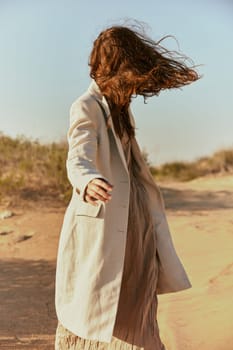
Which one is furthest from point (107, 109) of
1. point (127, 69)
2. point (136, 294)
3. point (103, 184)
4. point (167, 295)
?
point (167, 295)

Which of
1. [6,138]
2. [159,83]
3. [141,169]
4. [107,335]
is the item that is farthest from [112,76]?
[6,138]

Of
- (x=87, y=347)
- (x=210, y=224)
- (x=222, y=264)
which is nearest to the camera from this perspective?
(x=87, y=347)

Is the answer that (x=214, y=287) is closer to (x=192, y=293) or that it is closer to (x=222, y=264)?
(x=192, y=293)

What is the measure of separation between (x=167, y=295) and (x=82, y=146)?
2779 millimetres

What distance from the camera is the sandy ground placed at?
14.6 feet

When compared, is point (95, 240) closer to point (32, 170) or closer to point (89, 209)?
point (89, 209)

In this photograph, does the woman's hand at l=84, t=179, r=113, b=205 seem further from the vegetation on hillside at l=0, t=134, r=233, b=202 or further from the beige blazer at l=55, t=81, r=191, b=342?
the vegetation on hillside at l=0, t=134, r=233, b=202

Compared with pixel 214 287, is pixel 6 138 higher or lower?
higher

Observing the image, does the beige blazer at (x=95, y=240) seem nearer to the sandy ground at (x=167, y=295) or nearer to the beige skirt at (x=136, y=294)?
the beige skirt at (x=136, y=294)

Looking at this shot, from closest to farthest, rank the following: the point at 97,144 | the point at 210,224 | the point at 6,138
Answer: the point at 97,144
the point at 210,224
the point at 6,138

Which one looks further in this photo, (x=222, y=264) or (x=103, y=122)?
(x=222, y=264)

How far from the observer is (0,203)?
990cm

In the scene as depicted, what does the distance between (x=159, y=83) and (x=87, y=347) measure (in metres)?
1.23

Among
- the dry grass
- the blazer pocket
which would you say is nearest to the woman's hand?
the blazer pocket
